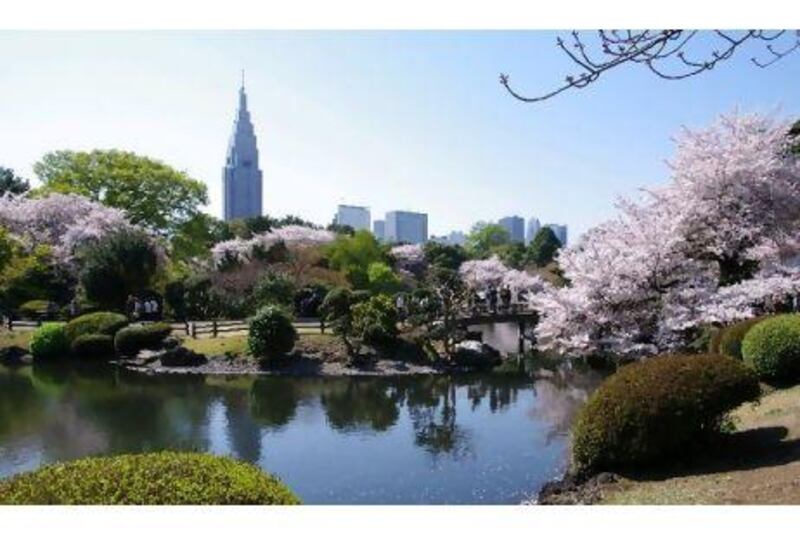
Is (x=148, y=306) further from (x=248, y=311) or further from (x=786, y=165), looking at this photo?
(x=786, y=165)

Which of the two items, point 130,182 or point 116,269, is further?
point 130,182

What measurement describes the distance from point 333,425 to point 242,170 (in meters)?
6.12

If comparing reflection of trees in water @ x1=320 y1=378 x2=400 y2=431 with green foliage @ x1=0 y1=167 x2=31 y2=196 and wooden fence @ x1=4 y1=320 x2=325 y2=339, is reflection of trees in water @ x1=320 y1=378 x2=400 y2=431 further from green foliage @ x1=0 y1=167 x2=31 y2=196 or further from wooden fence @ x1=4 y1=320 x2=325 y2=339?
green foliage @ x1=0 y1=167 x2=31 y2=196

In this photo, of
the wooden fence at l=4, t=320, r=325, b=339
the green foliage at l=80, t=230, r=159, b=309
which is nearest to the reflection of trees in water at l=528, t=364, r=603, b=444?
the wooden fence at l=4, t=320, r=325, b=339

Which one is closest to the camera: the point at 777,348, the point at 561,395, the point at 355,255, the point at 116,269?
the point at 777,348

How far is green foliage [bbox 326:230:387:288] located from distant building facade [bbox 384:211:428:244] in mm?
16673

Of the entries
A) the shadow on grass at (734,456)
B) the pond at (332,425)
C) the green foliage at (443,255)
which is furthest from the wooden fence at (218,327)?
the green foliage at (443,255)

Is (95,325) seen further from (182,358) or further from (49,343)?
(182,358)

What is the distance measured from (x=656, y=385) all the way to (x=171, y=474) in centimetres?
537

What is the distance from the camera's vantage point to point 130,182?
32.1 m

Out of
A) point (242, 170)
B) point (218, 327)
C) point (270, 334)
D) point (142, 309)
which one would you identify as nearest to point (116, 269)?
point (142, 309)

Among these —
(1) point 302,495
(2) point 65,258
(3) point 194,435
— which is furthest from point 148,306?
(1) point 302,495

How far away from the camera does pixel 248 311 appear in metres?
24.9

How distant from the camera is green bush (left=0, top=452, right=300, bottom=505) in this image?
13.3 ft
